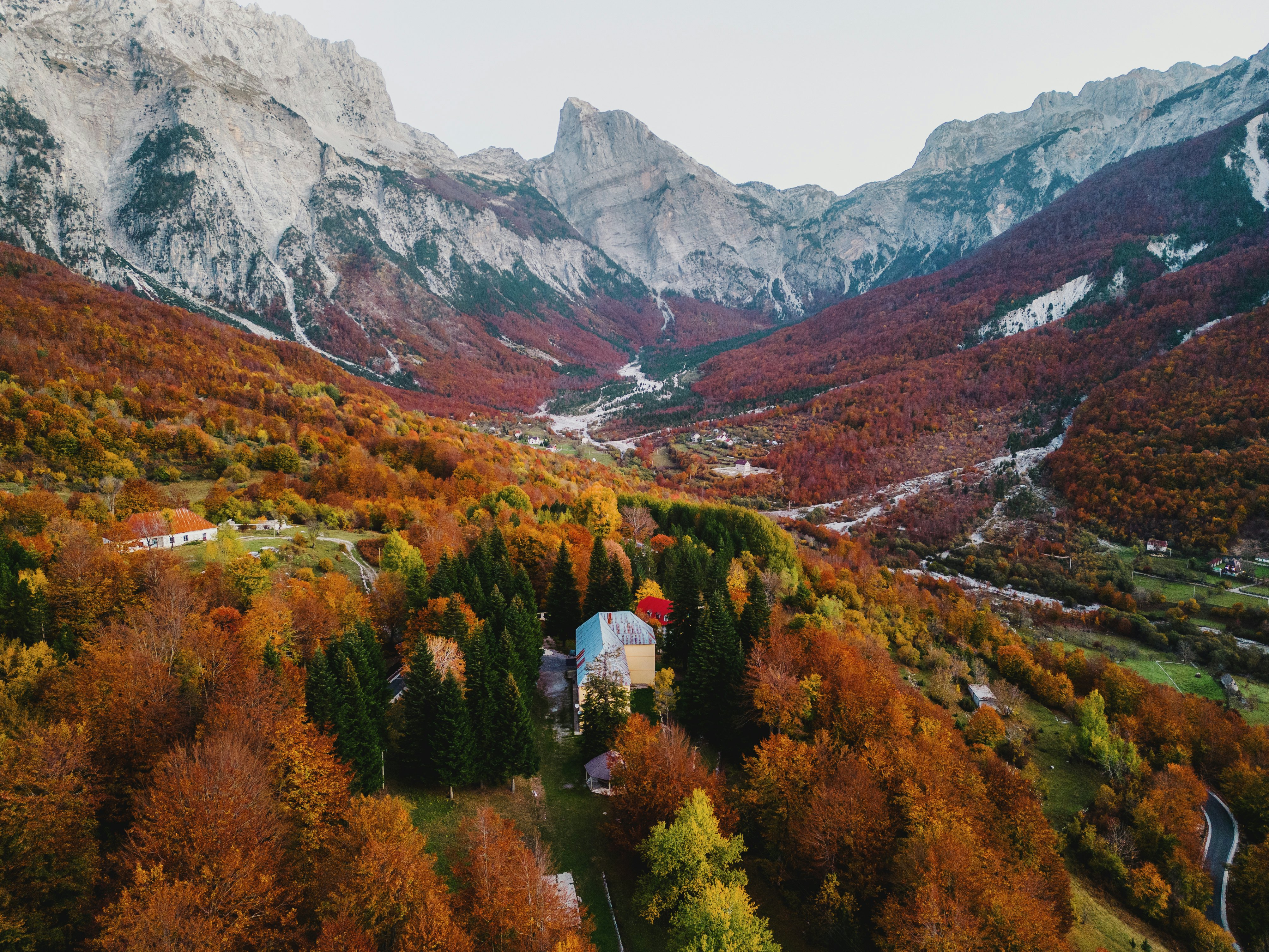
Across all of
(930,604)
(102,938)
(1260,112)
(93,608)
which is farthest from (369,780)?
(1260,112)

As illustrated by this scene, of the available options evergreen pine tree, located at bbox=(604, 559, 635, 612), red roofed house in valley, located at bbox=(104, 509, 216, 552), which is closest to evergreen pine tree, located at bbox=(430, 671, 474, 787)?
evergreen pine tree, located at bbox=(604, 559, 635, 612)

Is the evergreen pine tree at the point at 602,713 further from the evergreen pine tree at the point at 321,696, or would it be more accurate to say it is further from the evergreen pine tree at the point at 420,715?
the evergreen pine tree at the point at 321,696

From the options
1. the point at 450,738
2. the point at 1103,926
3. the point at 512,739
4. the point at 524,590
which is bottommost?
the point at 1103,926

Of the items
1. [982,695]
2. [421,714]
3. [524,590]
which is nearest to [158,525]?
[524,590]

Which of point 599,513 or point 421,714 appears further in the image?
point 599,513

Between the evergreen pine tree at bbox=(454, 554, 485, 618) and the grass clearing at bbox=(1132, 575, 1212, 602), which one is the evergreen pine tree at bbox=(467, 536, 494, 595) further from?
the grass clearing at bbox=(1132, 575, 1212, 602)

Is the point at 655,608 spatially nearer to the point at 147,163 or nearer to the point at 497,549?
the point at 497,549
